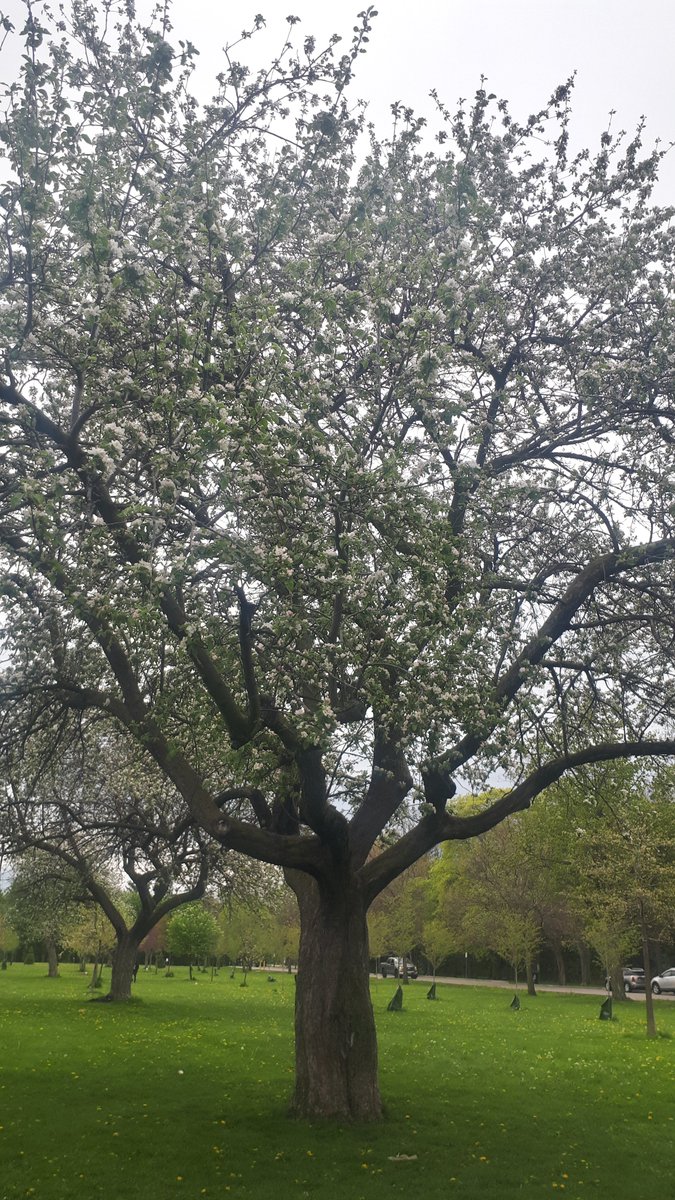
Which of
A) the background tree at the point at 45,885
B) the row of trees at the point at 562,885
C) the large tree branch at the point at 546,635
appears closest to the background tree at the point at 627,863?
the row of trees at the point at 562,885

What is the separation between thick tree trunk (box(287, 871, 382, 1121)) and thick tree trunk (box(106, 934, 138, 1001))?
24.5 metres

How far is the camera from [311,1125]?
1325cm

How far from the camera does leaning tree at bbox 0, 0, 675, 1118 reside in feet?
31.8

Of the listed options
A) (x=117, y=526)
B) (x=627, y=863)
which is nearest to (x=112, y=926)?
(x=627, y=863)

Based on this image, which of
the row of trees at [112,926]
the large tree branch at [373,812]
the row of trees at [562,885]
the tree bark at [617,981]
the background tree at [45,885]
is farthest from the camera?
the tree bark at [617,981]

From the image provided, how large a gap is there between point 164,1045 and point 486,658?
1657cm

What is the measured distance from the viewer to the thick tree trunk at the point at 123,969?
36.4 metres

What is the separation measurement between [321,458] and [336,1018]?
9.17 meters

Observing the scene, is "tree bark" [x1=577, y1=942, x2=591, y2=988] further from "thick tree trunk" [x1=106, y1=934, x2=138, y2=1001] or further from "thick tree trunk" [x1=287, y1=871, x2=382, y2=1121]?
"thick tree trunk" [x1=287, y1=871, x2=382, y2=1121]

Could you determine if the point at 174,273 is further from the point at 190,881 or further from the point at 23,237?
the point at 190,881

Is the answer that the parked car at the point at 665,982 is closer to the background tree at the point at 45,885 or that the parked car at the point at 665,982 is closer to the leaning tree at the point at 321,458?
the background tree at the point at 45,885

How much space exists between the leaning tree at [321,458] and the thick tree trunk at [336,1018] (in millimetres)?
51

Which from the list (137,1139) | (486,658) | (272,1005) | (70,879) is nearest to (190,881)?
(70,879)

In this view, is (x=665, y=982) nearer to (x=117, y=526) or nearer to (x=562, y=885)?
(x=562, y=885)
